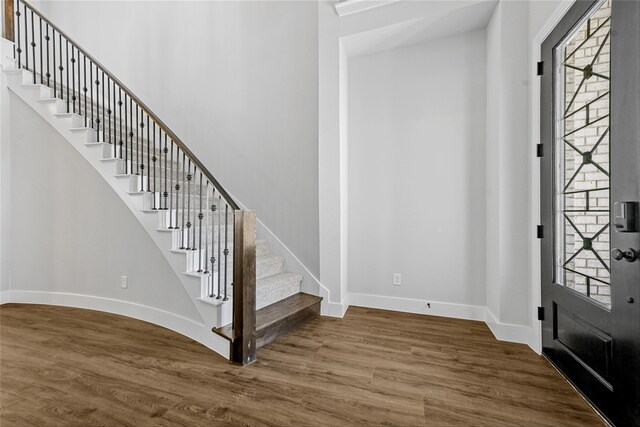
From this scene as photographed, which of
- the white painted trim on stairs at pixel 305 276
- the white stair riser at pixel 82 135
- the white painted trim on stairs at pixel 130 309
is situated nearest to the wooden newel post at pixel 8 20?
the white stair riser at pixel 82 135

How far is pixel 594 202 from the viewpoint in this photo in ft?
→ 5.79

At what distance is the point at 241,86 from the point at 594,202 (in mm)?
3851

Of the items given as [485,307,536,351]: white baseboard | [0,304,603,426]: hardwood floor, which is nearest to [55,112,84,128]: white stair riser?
[0,304,603,426]: hardwood floor

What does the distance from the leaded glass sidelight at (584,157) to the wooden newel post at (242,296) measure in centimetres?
220

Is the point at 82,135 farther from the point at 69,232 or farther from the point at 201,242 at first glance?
the point at 201,242

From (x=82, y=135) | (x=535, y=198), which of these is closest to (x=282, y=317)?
(x=535, y=198)

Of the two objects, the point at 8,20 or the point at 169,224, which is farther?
the point at 8,20

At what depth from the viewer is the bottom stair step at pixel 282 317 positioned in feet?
7.93

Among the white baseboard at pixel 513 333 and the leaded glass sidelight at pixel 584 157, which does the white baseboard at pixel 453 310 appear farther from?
the leaded glass sidelight at pixel 584 157

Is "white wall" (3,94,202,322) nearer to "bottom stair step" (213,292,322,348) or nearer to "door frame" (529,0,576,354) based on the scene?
"bottom stair step" (213,292,322,348)

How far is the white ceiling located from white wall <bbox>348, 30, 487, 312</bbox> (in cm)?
11

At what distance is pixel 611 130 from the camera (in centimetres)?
158

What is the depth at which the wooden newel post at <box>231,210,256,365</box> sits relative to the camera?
7.20ft

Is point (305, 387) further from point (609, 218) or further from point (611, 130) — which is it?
point (611, 130)
